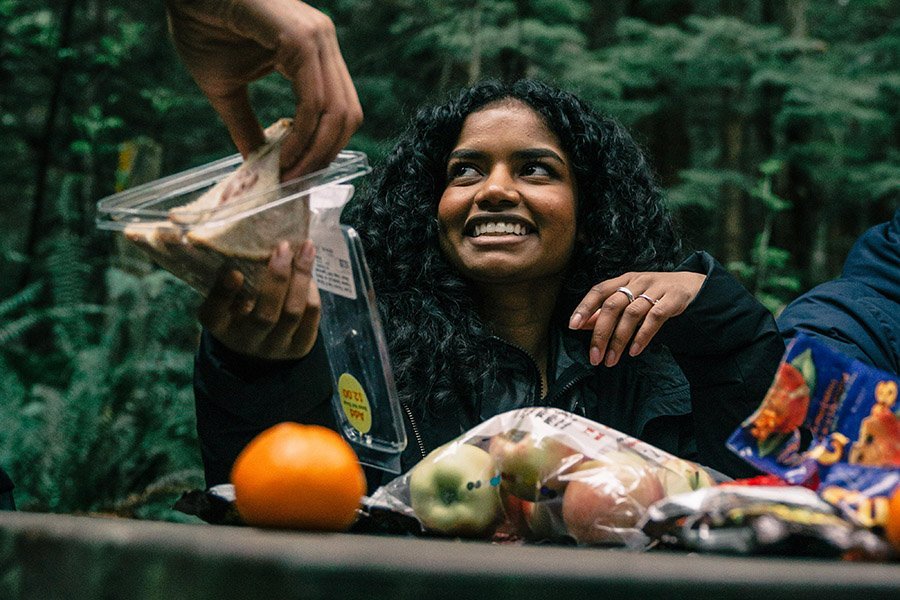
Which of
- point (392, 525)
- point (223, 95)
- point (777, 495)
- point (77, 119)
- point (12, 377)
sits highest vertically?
point (77, 119)

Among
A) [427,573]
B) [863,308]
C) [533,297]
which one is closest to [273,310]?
[427,573]

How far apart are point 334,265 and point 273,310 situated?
13cm

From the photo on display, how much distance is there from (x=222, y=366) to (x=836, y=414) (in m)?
0.84

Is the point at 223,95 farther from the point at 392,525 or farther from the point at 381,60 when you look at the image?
the point at 381,60

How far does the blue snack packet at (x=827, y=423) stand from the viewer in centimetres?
91

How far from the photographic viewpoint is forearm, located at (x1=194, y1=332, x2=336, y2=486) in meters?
1.36


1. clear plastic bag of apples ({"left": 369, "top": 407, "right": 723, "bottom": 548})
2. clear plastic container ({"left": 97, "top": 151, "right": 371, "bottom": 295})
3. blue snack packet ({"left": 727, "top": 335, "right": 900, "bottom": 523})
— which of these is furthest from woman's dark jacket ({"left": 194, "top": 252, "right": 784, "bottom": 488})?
blue snack packet ({"left": 727, "top": 335, "right": 900, "bottom": 523})

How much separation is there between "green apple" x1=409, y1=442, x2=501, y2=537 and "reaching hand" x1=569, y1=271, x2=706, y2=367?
0.42 m

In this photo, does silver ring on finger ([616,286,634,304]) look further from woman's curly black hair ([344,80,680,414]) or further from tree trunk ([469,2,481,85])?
tree trunk ([469,2,481,85])

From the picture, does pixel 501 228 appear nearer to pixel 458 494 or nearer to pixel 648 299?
pixel 648 299

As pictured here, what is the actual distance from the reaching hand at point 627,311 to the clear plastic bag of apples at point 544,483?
0.37m

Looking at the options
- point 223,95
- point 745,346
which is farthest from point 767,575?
point 745,346

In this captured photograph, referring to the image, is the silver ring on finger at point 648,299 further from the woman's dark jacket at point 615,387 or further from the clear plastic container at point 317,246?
the clear plastic container at point 317,246

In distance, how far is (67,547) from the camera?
2.48 ft
